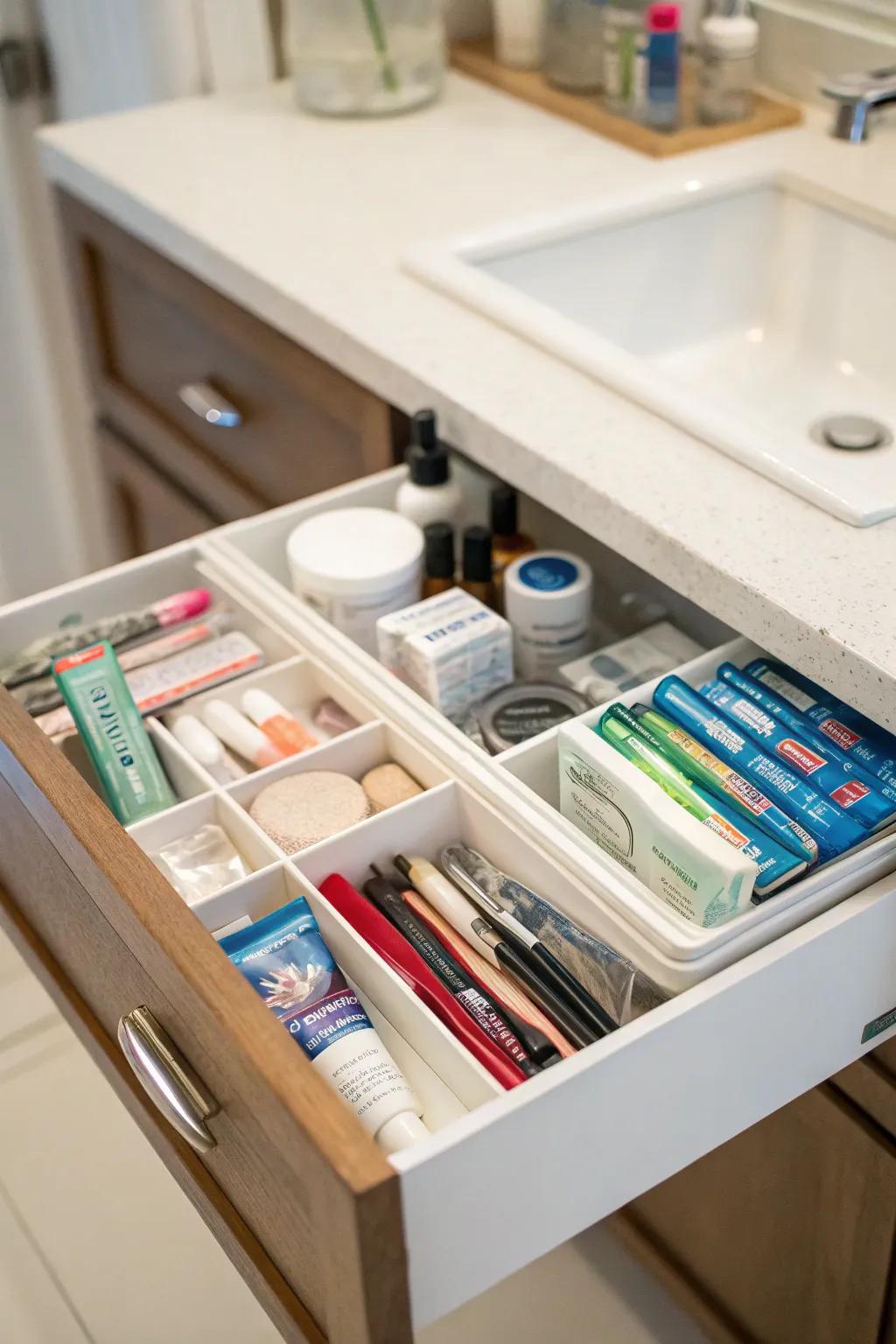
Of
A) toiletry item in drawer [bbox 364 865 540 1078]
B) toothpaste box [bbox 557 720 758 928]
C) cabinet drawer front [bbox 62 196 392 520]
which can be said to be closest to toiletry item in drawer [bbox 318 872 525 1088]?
toiletry item in drawer [bbox 364 865 540 1078]

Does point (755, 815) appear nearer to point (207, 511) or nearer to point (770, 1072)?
point (770, 1072)

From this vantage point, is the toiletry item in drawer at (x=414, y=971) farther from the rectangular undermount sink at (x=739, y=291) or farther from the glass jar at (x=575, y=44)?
the glass jar at (x=575, y=44)

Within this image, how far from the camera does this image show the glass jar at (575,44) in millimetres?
1254

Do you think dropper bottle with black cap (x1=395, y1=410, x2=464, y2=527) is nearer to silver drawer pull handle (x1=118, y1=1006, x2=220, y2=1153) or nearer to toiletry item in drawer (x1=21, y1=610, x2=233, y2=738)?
toiletry item in drawer (x1=21, y1=610, x2=233, y2=738)

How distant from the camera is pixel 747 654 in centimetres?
79

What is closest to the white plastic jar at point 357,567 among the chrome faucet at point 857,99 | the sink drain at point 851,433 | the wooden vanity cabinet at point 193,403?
the wooden vanity cabinet at point 193,403

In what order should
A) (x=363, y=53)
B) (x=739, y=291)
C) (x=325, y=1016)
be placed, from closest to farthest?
(x=325, y=1016) < (x=739, y=291) < (x=363, y=53)

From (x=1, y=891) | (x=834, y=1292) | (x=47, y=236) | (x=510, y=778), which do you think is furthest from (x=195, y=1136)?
(x=47, y=236)

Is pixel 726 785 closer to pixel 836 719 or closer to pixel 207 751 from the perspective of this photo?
pixel 836 719

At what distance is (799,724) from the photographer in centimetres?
71

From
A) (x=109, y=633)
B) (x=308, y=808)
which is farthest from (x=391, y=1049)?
(x=109, y=633)

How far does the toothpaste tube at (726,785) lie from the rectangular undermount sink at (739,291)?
34cm

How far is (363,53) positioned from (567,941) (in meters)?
0.92

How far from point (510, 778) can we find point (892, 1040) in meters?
0.26
